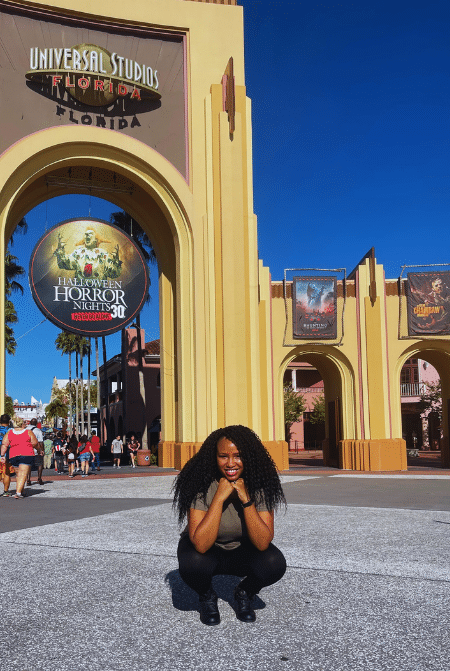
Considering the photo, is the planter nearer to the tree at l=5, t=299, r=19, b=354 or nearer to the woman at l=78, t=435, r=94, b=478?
the woman at l=78, t=435, r=94, b=478

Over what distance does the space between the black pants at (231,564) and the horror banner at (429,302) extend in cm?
2138

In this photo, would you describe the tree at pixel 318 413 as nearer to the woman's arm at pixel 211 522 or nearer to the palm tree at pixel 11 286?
the palm tree at pixel 11 286

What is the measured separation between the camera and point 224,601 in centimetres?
491

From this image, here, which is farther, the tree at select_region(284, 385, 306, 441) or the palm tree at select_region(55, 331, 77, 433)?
the palm tree at select_region(55, 331, 77, 433)

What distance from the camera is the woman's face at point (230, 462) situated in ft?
13.6

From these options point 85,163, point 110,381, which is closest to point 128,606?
point 85,163

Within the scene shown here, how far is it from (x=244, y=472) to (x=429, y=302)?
21.9 m

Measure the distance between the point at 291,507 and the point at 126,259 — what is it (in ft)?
42.9

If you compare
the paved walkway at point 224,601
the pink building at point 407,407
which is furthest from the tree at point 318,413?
the paved walkway at point 224,601

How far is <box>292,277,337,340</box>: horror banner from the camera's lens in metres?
24.2

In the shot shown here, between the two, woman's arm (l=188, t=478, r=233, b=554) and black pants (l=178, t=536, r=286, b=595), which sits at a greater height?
woman's arm (l=188, t=478, r=233, b=554)

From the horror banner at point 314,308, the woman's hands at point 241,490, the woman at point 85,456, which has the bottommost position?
the woman at point 85,456

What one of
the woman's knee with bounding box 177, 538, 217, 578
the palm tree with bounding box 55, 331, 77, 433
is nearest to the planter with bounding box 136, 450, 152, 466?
the woman's knee with bounding box 177, 538, 217, 578

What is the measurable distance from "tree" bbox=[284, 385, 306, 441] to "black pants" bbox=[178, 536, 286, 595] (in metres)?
45.3
